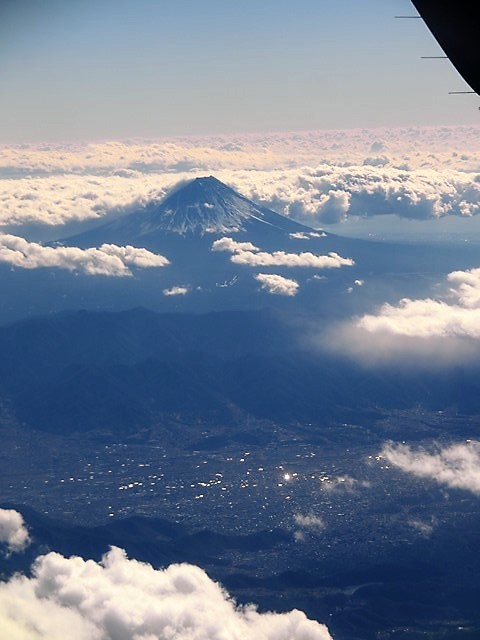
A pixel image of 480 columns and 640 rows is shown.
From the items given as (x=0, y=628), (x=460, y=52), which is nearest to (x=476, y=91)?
(x=460, y=52)

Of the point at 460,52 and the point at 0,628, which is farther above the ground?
the point at 460,52

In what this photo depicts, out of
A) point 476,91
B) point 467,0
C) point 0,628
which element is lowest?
point 0,628

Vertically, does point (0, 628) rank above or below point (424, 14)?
below

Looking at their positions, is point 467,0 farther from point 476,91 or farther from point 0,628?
point 0,628

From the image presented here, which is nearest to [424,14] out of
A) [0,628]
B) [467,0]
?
[467,0]

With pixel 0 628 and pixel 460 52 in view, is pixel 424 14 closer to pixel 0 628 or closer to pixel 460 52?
pixel 460 52

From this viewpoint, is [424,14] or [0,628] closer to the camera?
[424,14]
